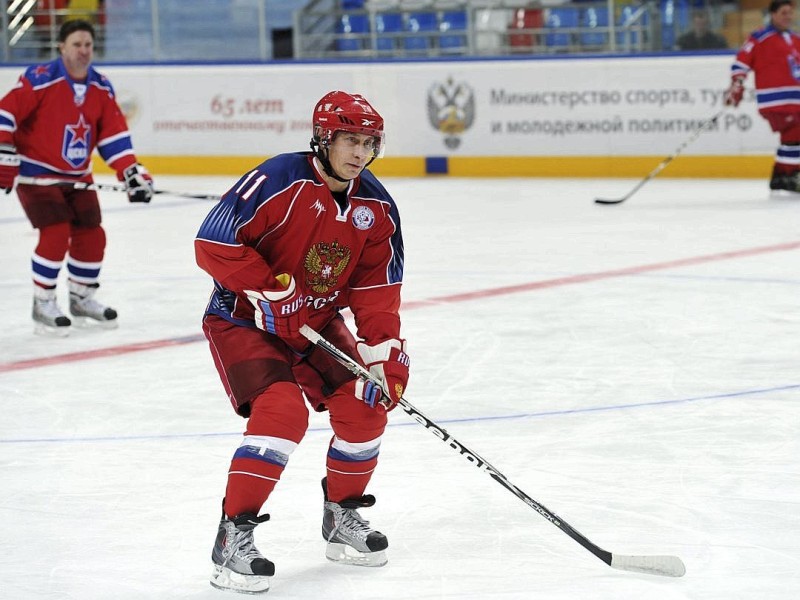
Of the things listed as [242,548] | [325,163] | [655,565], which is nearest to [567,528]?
[655,565]

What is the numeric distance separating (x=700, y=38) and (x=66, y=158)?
20.8 feet

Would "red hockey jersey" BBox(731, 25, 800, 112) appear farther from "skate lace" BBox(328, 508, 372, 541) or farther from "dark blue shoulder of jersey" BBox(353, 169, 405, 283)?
"skate lace" BBox(328, 508, 372, 541)

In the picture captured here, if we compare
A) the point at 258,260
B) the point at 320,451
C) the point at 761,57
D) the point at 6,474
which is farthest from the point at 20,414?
the point at 761,57

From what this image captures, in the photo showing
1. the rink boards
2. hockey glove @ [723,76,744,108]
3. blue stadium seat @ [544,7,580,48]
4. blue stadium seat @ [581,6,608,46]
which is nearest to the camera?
hockey glove @ [723,76,744,108]

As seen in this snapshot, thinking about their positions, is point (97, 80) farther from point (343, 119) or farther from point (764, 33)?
point (764, 33)

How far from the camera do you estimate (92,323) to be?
225 inches

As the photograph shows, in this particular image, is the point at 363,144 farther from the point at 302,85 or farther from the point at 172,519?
the point at 302,85

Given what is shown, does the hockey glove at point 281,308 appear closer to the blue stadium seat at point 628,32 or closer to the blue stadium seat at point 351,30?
the blue stadium seat at point 628,32

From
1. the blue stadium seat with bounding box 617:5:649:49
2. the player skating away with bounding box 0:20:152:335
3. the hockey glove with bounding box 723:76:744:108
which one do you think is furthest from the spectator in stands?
the player skating away with bounding box 0:20:152:335

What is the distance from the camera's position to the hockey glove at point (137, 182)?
221 inches

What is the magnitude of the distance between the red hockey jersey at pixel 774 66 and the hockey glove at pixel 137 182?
16.7ft

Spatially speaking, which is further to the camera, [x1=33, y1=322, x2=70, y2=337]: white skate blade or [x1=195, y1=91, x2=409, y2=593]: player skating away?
[x1=33, y1=322, x2=70, y2=337]: white skate blade

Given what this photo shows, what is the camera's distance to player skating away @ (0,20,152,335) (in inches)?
214

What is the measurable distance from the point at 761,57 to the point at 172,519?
7.40 metres
